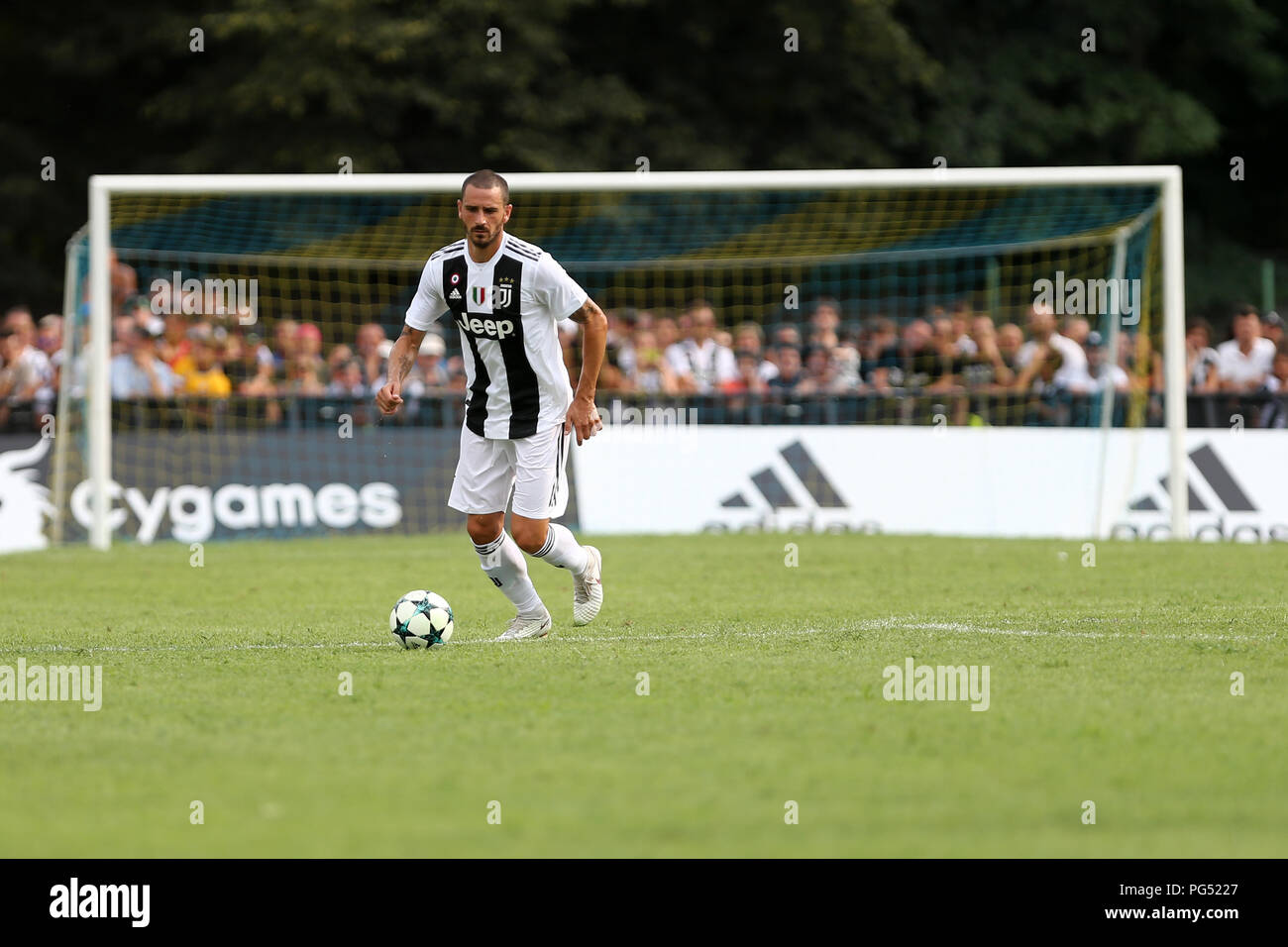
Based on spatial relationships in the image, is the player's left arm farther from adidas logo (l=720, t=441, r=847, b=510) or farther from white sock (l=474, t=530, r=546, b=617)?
adidas logo (l=720, t=441, r=847, b=510)

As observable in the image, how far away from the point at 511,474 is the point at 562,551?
0.50 metres

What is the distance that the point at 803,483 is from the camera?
1764 centimetres

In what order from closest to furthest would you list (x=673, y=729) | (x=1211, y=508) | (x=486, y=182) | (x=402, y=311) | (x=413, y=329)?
1. (x=673, y=729)
2. (x=486, y=182)
3. (x=413, y=329)
4. (x=1211, y=508)
5. (x=402, y=311)

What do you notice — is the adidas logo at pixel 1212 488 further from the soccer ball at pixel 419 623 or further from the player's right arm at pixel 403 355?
the soccer ball at pixel 419 623

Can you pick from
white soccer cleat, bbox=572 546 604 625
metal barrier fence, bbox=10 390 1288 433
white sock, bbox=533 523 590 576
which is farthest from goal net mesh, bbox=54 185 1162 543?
white sock, bbox=533 523 590 576

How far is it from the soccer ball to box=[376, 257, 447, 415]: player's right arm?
3.18 ft

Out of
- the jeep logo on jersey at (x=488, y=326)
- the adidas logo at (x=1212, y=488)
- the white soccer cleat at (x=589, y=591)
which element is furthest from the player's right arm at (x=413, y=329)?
the adidas logo at (x=1212, y=488)

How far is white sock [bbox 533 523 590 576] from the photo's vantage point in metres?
9.46

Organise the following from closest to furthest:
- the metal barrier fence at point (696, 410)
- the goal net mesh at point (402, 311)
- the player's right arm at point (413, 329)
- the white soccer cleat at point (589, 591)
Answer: the player's right arm at point (413, 329) < the white soccer cleat at point (589, 591) < the goal net mesh at point (402, 311) < the metal barrier fence at point (696, 410)

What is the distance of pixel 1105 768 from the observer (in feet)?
19.5

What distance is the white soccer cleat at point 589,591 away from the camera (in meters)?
9.82

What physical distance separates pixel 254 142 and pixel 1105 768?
23353 mm

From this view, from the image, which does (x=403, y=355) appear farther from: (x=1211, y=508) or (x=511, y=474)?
(x=1211, y=508)

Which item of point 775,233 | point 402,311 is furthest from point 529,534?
point 775,233
